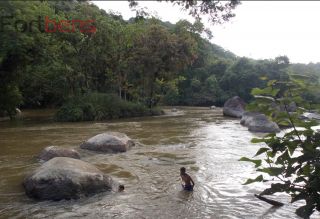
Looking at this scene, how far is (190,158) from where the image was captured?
428 inches

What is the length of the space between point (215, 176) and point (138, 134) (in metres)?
7.89

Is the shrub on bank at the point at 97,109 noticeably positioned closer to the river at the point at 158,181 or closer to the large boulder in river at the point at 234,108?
the large boulder in river at the point at 234,108

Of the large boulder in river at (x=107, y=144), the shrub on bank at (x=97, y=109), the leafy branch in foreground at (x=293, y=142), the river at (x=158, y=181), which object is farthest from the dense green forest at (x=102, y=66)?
the leafy branch in foreground at (x=293, y=142)

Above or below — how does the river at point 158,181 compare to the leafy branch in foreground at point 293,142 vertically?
below

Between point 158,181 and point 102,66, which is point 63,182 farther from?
point 102,66

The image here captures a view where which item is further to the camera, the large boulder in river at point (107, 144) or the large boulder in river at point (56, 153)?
the large boulder in river at point (107, 144)

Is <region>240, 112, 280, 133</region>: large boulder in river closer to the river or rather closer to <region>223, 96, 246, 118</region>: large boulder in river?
the river

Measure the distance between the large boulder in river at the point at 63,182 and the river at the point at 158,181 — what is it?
0.17 m

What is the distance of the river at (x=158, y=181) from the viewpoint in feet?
20.6

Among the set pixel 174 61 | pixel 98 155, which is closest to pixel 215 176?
pixel 98 155

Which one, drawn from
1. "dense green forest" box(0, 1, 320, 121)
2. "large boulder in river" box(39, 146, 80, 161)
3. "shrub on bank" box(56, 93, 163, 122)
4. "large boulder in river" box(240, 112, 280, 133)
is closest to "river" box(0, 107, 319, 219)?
"large boulder in river" box(39, 146, 80, 161)

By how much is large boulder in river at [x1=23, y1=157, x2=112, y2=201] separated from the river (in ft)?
0.57

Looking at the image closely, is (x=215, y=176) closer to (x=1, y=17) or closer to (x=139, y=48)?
(x=1, y=17)

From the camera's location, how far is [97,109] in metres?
23.9
